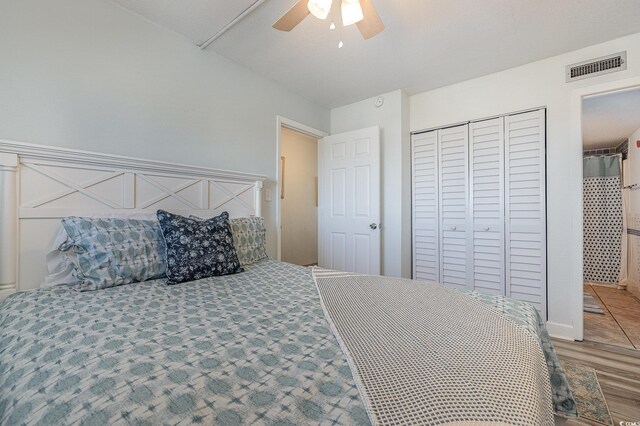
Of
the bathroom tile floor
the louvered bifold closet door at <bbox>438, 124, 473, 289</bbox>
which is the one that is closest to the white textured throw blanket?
the louvered bifold closet door at <bbox>438, 124, 473, 289</bbox>

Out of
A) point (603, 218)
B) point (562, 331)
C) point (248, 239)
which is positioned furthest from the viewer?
point (603, 218)

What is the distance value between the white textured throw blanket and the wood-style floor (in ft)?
2.65

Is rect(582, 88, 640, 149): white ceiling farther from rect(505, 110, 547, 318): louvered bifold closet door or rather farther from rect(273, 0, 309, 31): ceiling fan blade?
rect(273, 0, 309, 31): ceiling fan blade

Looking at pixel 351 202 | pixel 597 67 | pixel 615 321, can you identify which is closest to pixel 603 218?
pixel 615 321

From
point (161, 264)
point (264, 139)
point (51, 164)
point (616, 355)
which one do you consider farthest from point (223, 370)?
point (616, 355)

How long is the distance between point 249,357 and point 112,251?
1.15 metres

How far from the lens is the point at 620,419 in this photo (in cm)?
142

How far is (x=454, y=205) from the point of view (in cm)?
294

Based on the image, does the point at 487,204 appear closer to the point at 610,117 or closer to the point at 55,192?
the point at 610,117

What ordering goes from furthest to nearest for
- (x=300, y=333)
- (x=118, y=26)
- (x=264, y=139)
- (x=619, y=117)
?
(x=619, y=117)
(x=264, y=139)
(x=118, y=26)
(x=300, y=333)

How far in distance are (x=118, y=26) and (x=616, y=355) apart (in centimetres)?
420

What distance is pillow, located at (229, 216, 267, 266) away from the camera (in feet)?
6.63

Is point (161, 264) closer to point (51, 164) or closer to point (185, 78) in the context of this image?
point (51, 164)

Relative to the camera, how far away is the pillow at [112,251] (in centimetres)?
137
